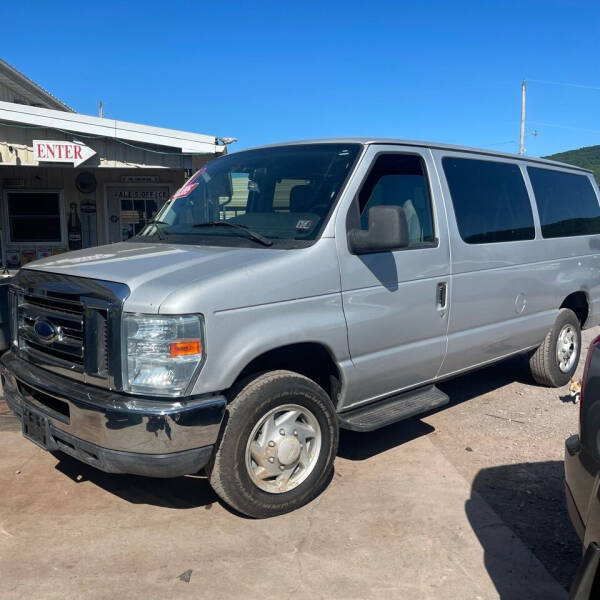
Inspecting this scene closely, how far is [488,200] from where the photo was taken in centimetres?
475

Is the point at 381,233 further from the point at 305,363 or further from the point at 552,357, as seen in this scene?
the point at 552,357

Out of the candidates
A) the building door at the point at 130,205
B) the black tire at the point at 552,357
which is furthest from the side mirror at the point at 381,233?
the building door at the point at 130,205

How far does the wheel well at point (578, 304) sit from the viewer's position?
591 centimetres

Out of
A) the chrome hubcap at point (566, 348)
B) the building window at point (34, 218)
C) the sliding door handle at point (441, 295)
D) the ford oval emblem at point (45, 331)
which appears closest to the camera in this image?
the ford oval emblem at point (45, 331)

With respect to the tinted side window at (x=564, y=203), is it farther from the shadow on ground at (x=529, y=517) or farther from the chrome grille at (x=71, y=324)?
the chrome grille at (x=71, y=324)

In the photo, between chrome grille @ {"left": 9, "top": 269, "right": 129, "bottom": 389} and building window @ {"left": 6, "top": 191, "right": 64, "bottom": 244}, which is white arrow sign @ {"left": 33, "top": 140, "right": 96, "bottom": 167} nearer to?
building window @ {"left": 6, "top": 191, "right": 64, "bottom": 244}

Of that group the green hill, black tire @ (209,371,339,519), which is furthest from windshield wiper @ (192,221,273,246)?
the green hill

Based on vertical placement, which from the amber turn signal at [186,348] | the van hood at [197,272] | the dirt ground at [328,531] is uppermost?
the van hood at [197,272]

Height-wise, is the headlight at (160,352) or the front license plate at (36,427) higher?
the headlight at (160,352)

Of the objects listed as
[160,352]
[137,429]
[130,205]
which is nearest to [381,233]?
[160,352]

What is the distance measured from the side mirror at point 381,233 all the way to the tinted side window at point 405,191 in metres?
0.27

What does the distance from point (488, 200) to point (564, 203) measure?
1.49m

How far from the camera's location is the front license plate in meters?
3.27

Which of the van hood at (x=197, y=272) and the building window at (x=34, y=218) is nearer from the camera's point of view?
the van hood at (x=197, y=272)
